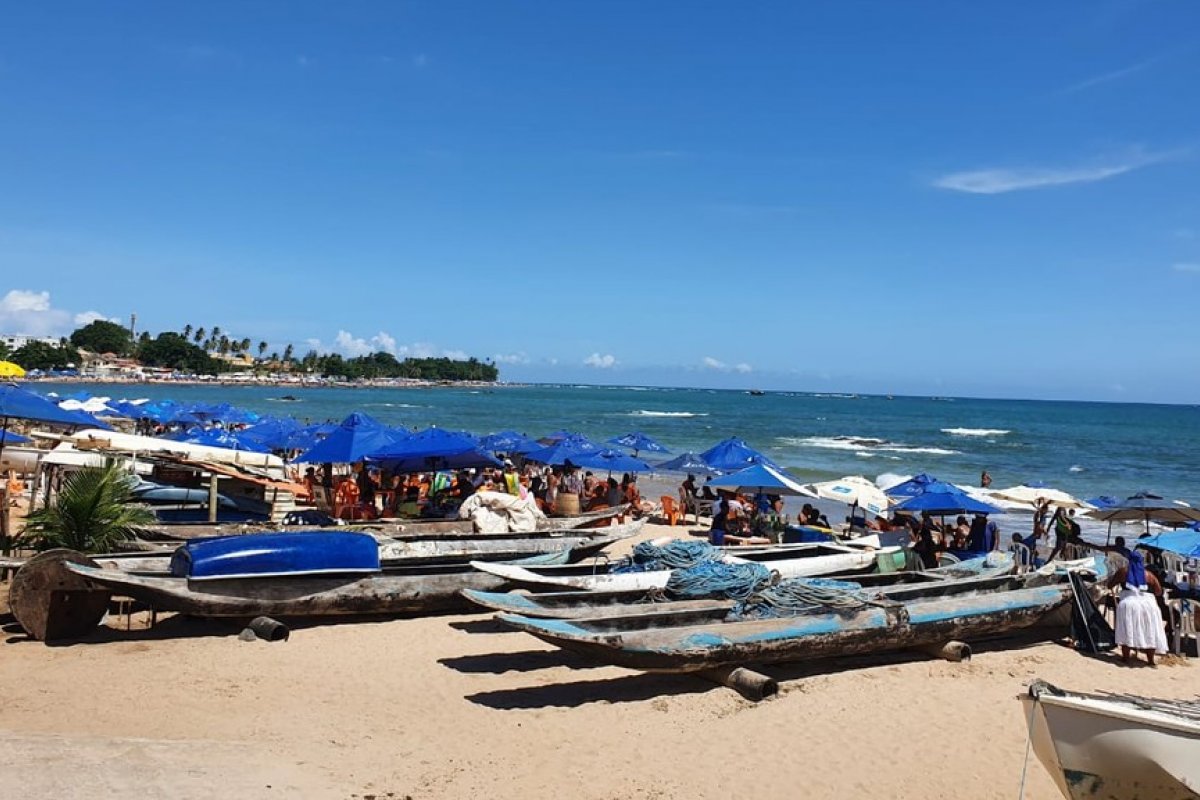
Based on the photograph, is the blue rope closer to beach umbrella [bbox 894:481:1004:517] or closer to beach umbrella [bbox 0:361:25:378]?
beach umbrella [bbox 894:481:1004:517]

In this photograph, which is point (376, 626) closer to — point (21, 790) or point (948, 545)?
point (21, 790)

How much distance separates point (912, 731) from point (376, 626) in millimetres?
5969

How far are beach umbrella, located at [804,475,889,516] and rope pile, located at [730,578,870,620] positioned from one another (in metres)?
6.74

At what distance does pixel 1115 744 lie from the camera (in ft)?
18.4

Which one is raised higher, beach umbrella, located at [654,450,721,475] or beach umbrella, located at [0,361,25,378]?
beach umbrella, located at [0,361,25,378]

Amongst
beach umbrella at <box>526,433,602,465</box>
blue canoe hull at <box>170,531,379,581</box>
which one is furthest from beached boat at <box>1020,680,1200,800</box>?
beach umbrella at <box>526,433,602,465</box>

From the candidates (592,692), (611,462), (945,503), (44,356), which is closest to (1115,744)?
(592,692)

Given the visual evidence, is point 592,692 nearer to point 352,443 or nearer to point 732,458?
point 352,443

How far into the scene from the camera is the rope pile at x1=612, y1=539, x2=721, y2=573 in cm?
1059

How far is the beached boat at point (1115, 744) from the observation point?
555 cm

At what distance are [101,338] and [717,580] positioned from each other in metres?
167

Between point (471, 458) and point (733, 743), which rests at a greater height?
point (471, 458)

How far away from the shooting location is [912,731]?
7.98 meters

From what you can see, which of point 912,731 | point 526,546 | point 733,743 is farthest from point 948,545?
point 733,743
